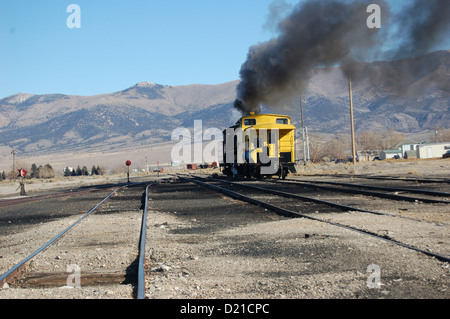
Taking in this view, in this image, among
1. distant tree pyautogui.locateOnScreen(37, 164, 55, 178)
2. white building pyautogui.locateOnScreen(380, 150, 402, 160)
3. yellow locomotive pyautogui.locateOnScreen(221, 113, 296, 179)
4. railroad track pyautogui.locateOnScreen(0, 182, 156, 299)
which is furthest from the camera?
distant tree pyautogui.locateOnScreen(37, 164, 55, 178)

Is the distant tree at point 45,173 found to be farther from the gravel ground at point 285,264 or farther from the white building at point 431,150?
the gravel ground at point 285,264

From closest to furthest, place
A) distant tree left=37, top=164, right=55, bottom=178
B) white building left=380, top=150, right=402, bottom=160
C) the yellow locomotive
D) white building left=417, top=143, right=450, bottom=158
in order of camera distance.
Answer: the yellow locomotive
white building left=417, top=143, right=450, bottom=158
white building left=380, top=150, right=402, bottom=160
distant tree left=37, top=164, right=55, bottom=178

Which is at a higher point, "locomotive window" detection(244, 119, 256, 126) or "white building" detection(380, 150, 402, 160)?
"locomotive window" detection(244, 119, 256, 126)

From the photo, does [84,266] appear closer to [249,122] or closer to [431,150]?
[249,122]

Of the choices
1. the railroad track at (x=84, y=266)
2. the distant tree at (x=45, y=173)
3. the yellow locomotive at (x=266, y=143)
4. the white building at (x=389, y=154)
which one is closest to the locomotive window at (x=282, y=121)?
the yellow locomotive at (x=266, y=143)

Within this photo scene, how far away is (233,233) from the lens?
29.9ft

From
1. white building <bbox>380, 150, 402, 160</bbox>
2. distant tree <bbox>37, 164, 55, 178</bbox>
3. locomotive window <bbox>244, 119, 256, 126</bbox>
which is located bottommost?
distant tree <bbox>37, 164, 55, 178</bbox>

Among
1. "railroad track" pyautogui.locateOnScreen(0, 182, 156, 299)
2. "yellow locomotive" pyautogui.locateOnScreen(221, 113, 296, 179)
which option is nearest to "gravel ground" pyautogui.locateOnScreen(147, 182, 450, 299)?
"railroad track" pyautogui.locateOnScreen(0, 182, 156, 299)

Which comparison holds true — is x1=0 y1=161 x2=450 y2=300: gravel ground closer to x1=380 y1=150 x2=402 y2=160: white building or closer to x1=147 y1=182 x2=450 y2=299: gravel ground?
x1=147 y1=182 x2=450 y2=299: gravel ground

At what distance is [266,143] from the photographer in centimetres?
2641

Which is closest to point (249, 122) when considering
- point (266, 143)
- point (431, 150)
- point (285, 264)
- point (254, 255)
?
point (266, 143)

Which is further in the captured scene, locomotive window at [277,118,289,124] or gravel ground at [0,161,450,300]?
locomotive window at [277,118,289,124]

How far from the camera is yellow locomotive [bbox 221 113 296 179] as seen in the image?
26.3 metres
